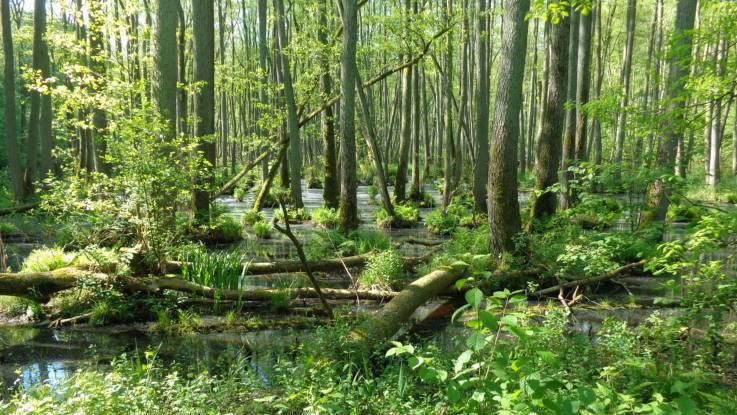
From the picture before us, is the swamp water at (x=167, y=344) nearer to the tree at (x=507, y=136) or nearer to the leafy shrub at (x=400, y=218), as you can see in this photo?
the tree at (x=507, y=136)

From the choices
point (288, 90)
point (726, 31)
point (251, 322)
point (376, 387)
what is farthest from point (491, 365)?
point (288, 90)

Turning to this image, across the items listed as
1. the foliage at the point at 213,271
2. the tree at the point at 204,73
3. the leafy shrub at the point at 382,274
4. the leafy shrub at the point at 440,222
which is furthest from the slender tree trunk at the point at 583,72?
the tree at the point at 204,73

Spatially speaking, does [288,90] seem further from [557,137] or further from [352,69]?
[557,137]

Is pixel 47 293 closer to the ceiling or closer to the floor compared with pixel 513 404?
closer to the floor

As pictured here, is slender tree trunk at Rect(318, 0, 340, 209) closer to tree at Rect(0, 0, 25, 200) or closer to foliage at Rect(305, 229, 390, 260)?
foliage at Rect(305, 229, 390, 260)

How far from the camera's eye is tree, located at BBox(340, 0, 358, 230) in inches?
432

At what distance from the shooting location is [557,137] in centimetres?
966

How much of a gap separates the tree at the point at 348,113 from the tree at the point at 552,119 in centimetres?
425

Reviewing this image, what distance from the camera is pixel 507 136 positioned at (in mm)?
7906

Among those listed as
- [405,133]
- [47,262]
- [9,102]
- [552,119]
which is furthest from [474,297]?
[9,102]

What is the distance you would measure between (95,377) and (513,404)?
10.3 feet

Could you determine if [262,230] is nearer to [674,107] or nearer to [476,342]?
[674,107]

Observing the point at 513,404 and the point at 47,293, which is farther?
the point at 47,293

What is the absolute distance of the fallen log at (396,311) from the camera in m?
4.89
